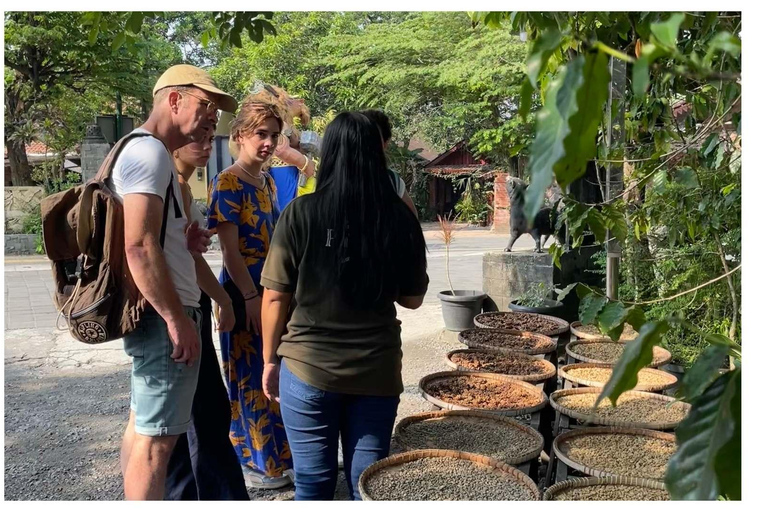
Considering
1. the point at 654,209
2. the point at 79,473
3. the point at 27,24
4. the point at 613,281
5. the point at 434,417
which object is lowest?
the point at 79,473

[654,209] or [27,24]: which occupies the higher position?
[27,24]

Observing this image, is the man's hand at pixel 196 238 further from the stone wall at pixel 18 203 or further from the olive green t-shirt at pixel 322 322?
the stone wall at pixel 18 203

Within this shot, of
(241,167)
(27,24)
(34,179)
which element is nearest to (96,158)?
(27,24)

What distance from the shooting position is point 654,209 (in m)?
3.95

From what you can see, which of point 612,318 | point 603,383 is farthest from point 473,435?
point 612,318

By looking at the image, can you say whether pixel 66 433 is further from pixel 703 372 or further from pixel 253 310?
pixel 703 372

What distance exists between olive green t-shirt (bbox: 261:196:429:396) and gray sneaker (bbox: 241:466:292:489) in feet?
3.61

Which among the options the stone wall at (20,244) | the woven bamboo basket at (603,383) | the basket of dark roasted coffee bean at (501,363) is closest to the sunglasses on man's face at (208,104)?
the basket of dark roasted coffee bean at (501,363)

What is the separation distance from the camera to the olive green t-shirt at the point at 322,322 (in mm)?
1864

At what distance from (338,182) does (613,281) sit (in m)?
2.84

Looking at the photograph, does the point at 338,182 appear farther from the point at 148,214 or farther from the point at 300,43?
the point at 300,43

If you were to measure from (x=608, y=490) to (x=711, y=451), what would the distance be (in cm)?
164

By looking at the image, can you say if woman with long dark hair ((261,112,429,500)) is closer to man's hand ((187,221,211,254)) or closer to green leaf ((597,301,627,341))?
man's hand ((187,221,211,254))

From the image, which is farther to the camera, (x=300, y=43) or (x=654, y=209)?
(x=300, y=43)
